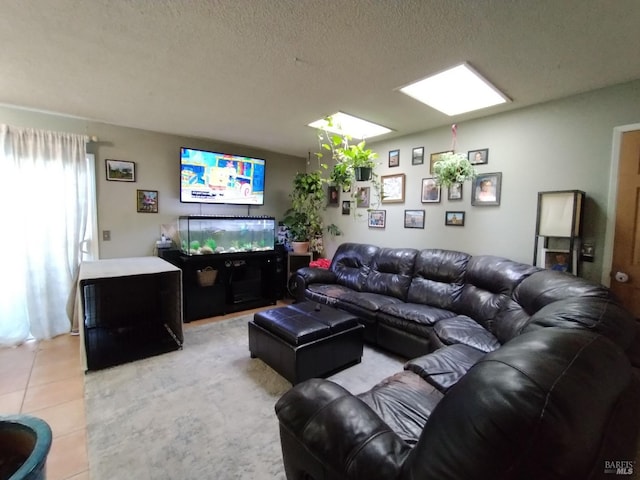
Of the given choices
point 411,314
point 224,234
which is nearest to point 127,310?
point 224,234

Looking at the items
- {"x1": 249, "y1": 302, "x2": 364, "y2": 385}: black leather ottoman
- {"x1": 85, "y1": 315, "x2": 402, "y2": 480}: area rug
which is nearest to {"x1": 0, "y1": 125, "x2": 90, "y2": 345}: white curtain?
{"x1": 85, "y1": 315, "x2": 402, "y2": 480}: area rug

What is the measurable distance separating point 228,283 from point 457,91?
136 inches

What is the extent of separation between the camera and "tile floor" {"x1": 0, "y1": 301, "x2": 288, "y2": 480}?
1.60 m

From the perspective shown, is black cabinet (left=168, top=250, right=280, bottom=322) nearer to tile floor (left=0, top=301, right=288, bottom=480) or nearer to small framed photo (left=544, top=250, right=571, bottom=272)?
tile floor (left=0, top=301, right=288, bottom=480)

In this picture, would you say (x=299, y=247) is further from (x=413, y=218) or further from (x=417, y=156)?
(x=417, y=156)

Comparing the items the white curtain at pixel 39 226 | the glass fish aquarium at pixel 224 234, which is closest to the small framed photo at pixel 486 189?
the glass fish aquarium at pixel 224 234

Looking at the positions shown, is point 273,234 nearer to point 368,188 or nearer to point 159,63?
point 368,188

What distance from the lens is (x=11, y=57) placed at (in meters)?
1.92

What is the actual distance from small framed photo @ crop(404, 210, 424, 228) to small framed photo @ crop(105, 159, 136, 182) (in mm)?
3463

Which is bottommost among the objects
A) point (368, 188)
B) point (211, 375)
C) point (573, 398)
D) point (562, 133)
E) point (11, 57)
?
point (211, 375)

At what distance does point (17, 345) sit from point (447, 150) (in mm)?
4960

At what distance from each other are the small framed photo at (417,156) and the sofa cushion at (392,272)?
109 centimetres

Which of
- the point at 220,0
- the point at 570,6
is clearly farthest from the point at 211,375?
the point at 570,6

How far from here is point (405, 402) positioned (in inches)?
57.9
